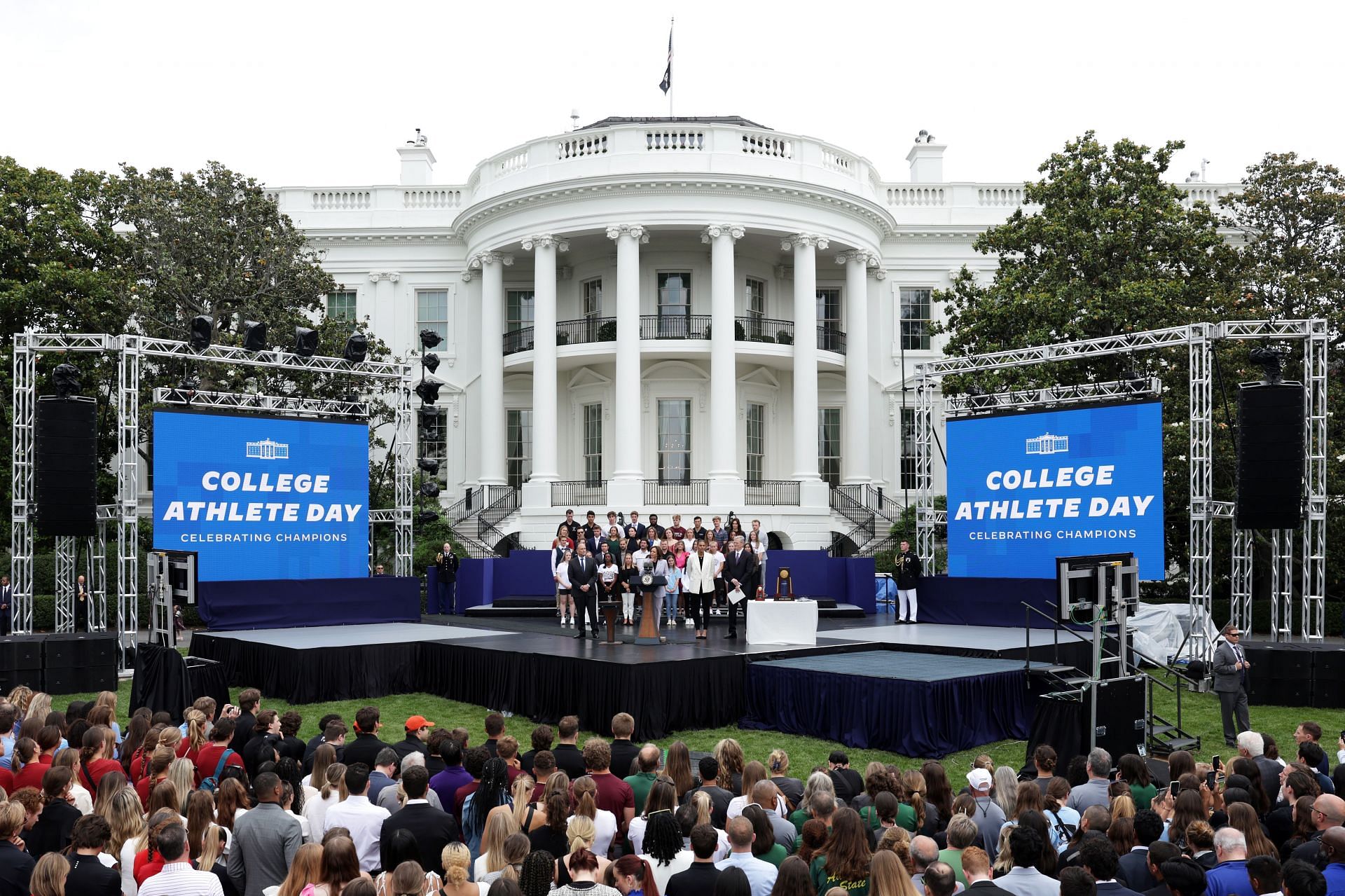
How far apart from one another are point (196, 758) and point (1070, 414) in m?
16.2

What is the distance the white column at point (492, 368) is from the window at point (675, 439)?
203 inches

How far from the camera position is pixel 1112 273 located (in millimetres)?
26812

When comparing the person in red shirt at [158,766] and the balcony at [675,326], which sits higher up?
the balcony at [675,326]

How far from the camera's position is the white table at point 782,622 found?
55.6 ft

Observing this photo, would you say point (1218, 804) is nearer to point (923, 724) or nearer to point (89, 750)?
point (923, 724)

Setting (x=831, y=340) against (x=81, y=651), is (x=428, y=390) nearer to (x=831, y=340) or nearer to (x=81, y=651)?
(x=81, y=651)

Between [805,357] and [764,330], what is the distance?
11.6 ft

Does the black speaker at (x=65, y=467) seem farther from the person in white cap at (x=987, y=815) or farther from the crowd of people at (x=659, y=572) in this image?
the person in white cap at (x=987, y=815)

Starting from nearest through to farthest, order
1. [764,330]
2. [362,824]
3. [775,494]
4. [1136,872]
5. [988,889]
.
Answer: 1. [988,889]
2. [1136,872]
3. [362,824]
4. [775,494]
5. [764,330]

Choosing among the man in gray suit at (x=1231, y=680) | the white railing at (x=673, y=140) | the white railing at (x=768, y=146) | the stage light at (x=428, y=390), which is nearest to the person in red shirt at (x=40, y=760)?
the man in gray suit at (x=1231, y=680)

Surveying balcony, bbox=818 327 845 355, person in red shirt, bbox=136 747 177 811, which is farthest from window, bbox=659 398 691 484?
person in red shirt, bbox=136 747 177 811

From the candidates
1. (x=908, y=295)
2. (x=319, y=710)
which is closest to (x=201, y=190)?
(x=319, y=710)

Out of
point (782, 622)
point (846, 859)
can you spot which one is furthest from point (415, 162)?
point (846, 859)

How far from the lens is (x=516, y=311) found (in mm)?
37031
